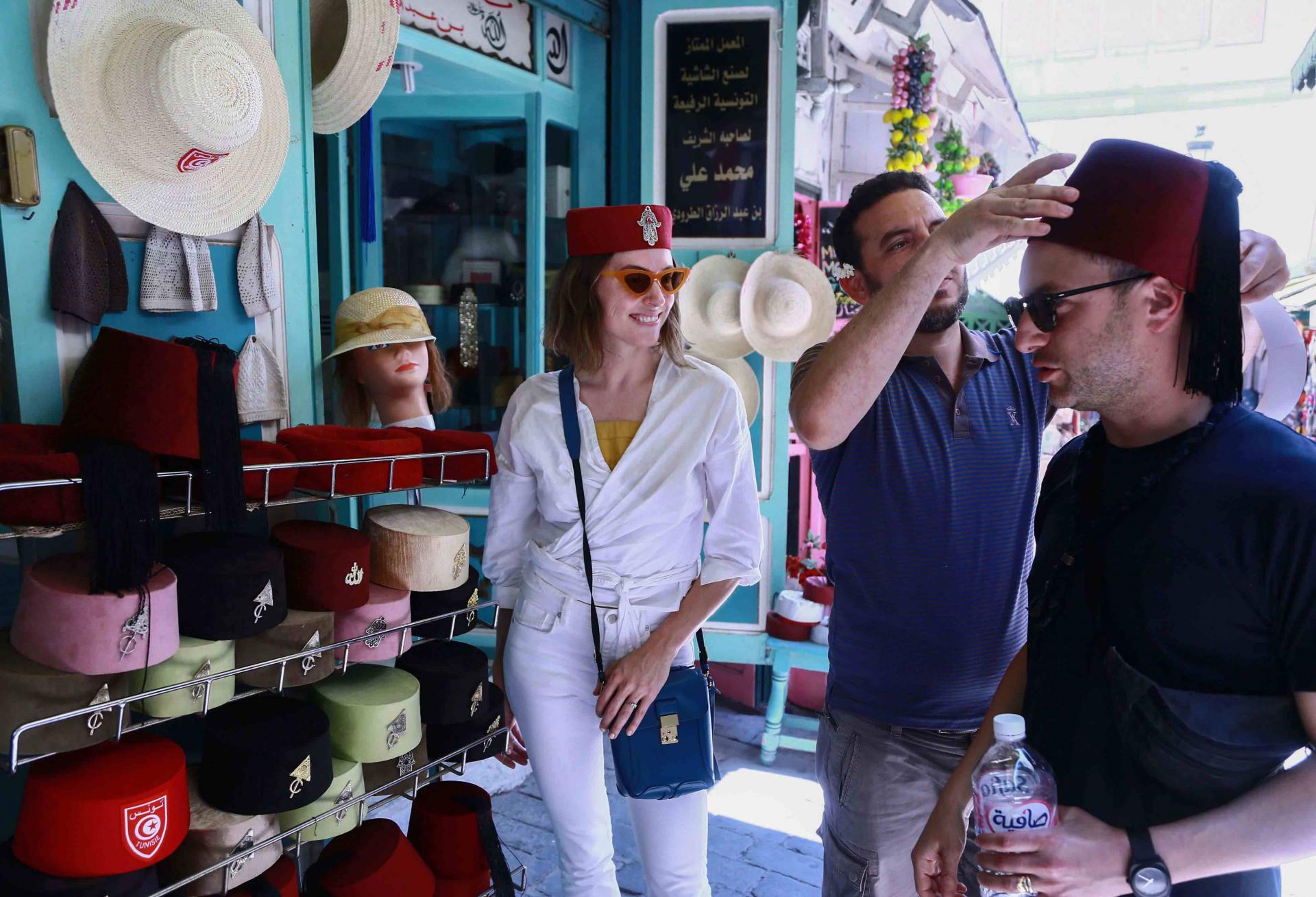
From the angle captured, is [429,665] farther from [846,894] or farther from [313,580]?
[846,894]

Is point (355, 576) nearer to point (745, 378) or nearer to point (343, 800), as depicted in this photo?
point (343, 800)

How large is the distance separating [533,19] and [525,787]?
3254mm

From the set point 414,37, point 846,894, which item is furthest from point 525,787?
point 414,37

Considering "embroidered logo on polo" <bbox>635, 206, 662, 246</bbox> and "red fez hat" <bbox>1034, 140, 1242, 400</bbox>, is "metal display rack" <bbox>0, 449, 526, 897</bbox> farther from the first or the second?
"red fez hat" <bbox>1034, 140, 1242, 400</bbox>

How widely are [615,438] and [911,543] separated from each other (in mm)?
671

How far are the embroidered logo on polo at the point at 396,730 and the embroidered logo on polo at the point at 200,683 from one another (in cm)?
35

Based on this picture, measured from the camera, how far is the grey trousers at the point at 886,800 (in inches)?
67.0

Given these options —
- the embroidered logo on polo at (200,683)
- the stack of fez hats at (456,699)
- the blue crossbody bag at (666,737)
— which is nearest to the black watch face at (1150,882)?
the blue crossbody bag at (666,737)

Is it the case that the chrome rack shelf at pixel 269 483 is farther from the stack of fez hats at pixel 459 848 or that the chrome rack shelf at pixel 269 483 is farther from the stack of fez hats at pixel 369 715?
the stack of fez hats at pixel 459 848

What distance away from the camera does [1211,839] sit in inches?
39.1

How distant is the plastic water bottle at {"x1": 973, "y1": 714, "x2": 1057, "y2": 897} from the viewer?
3.56 ft

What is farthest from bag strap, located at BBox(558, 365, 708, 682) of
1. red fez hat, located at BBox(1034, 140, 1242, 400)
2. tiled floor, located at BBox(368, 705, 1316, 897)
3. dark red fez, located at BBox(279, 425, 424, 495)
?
tiled floor, located at BBox(368, 705, 1316, 897)

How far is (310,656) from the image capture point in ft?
4.90

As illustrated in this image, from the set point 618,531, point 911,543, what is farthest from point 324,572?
point 911,543
